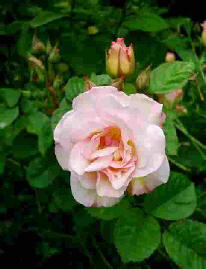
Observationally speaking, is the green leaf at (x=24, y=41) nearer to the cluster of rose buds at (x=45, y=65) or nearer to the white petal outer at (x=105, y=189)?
the cluster of rose buds at (x=45, y=65)

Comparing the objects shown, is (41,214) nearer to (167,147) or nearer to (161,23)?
(161,23)

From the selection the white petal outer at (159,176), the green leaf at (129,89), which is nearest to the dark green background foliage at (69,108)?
the green leaf at (129,89)

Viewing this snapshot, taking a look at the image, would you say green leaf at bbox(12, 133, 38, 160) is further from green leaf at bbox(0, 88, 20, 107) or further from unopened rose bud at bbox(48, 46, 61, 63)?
unopened rose bud at bbox(48, 46, 61, 63)

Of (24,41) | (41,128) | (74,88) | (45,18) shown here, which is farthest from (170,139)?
(24,41)

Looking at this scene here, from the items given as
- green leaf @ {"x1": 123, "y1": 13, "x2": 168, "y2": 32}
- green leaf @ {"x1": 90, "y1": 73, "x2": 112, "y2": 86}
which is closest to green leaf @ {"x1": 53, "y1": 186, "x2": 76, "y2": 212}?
green leaf @ {"x1": 90, "y1": 73, "x2": 112, "y2": 86}

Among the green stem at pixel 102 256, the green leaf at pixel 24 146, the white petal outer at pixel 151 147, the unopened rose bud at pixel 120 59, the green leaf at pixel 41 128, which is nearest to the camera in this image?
the white petal outer at pixel 151 147

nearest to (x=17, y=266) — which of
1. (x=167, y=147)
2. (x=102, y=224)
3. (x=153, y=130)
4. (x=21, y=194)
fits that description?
(x=21, y=194)
